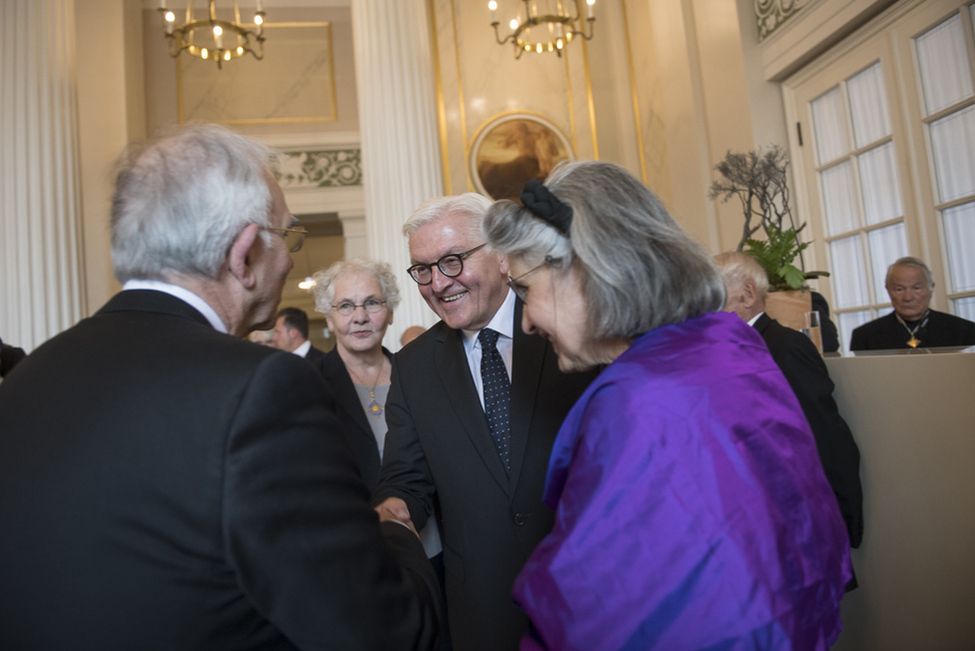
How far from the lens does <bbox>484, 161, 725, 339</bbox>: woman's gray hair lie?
1.28m

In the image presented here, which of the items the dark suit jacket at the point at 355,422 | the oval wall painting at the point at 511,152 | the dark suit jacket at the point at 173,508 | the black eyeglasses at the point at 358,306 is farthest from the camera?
the oval wall painting at the point at 511,152

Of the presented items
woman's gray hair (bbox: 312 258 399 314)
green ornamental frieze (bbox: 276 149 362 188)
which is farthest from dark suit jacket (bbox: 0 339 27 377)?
green ornamental frieze (bbox: 276 149 362 188)

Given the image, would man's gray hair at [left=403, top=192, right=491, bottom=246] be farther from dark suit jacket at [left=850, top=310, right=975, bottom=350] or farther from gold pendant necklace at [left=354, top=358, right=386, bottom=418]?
dark suit jacket at [left=850, top=310, right=975, bottom=350]

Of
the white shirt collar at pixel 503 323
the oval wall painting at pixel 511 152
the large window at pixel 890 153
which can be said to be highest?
the oval wall painting at pixel 511 152

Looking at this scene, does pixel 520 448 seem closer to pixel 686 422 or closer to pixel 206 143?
pixel 686 422

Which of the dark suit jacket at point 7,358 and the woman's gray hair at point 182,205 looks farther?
the dark suit jacket at point 7,358

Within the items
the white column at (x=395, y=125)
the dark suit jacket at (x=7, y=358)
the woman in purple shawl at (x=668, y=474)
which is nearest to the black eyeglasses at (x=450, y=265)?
the woman in purple shawl at (x=668, y=474)

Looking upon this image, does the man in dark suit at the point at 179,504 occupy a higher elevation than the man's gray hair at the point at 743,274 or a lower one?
lower

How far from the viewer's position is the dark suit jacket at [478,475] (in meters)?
1.97

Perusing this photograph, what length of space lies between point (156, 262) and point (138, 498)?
41 cm

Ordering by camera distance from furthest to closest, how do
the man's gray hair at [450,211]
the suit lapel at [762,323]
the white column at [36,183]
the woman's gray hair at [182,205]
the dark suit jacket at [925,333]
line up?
the white column at [36,183], the dark suit jacket at [925,333], the suit lapel at [762,323], the man's gray hair at [450,211], the woman's gray hair at [182,205]

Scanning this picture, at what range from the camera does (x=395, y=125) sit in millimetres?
6230

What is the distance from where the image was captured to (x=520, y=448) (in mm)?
1978

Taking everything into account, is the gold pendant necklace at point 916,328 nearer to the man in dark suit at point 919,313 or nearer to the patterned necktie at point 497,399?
the man in dark suit at point 919,313
